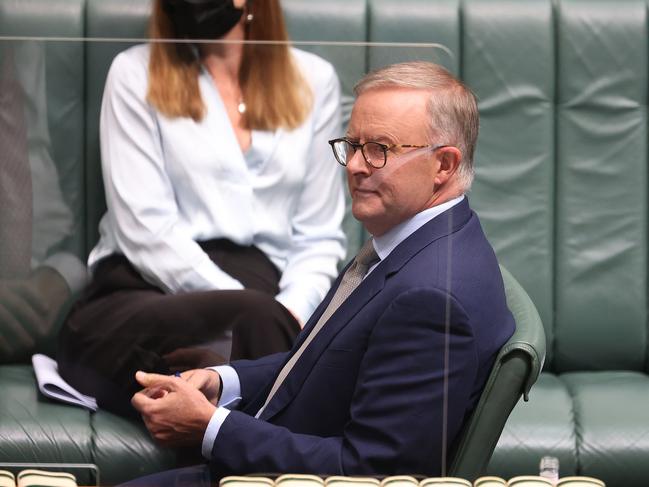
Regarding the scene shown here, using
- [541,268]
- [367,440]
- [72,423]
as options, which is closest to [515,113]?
[541,268]

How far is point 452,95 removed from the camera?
6.27 ft

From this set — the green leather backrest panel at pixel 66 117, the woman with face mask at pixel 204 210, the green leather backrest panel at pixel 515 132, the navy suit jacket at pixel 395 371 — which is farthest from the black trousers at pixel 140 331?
the green leather backrest panel at pixel 515 132

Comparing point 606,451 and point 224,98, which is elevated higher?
point 224,98

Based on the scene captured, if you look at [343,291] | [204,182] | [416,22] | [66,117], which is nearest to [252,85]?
[204,182]

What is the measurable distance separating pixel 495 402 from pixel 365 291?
0.82 feet

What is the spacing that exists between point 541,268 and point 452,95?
5.22ft

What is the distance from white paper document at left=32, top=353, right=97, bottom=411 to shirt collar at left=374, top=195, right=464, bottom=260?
0.57 meters

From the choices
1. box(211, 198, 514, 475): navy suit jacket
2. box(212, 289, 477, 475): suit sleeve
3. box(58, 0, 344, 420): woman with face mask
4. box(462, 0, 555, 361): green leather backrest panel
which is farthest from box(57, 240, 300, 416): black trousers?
box(462, 0, 555, 361): green leather backrest panel

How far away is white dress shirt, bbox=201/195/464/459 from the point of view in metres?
1.86

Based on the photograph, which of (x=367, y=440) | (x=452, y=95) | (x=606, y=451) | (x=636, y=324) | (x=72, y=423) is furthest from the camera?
(x=636, y=324)

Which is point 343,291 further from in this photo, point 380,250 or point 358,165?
point 358,165

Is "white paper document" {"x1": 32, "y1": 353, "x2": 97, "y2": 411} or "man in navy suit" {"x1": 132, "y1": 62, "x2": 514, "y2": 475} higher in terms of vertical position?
"man in navy suit" {"x1": 132, "y1": 62, "x2": 514, "y2": 475}

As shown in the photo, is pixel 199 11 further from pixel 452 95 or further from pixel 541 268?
pixel 541 268

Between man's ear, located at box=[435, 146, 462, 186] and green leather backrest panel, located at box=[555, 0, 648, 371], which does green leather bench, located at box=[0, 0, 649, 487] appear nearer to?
green leather backrest panel, located at box=[555, 0, 648, 371]
